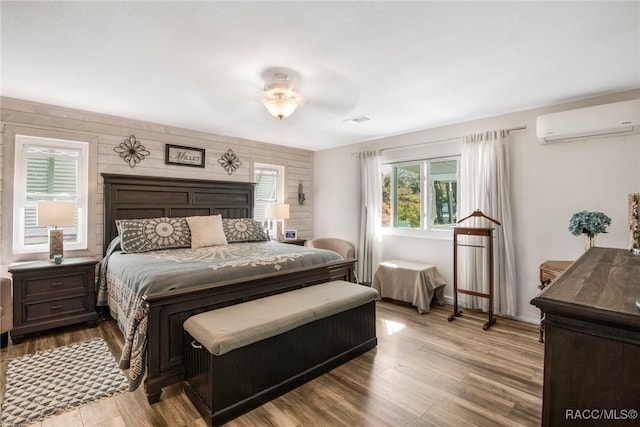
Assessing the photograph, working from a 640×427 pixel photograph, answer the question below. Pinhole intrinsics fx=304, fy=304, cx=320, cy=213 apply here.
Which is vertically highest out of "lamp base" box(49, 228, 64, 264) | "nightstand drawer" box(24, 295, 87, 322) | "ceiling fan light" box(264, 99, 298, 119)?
"ceiling fan light" box(264, 99, 298, 119)

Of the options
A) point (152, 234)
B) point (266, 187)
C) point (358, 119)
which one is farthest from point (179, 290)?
point (266, 187)

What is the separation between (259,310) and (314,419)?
0.80 m

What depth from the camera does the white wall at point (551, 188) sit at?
302 centimetres

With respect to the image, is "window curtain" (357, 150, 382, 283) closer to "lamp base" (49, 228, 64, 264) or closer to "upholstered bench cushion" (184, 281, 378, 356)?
"upholstered bench cushion" (184, 281, 378, 356)

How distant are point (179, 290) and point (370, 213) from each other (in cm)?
340

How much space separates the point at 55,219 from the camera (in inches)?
125

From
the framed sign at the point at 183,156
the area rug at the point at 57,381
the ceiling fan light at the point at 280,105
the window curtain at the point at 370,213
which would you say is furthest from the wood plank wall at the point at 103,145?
the window curtain at the point at 370,213

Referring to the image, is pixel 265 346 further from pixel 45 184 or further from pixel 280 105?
pixel 45 184

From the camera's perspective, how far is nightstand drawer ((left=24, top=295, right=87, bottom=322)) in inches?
118

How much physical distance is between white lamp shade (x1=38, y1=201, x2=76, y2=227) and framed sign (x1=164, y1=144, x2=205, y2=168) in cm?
135

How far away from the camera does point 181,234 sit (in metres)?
3.80

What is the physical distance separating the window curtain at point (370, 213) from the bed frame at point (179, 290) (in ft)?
5.11

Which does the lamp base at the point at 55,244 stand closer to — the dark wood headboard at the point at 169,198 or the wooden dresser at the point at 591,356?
the dark wood headboard at the point at 169,198

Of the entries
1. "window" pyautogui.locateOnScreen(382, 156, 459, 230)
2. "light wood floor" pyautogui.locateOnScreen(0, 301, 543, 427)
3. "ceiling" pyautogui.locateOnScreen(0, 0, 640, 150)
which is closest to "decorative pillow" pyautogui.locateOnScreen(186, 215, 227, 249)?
"light wood floor" pyautogui.locateOnScreen(0, 301, 543, 427)
